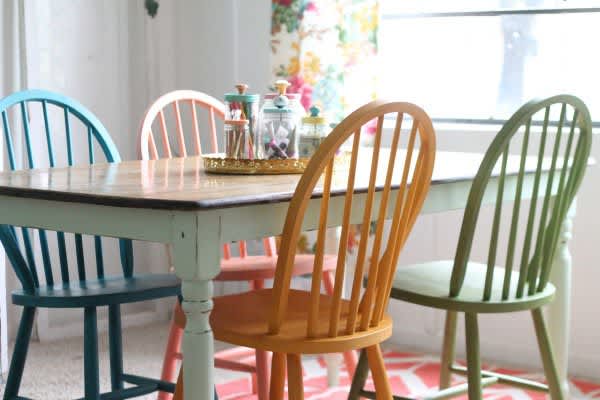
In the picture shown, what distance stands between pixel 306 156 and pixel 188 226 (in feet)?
2.46

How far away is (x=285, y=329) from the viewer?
6.41 ft

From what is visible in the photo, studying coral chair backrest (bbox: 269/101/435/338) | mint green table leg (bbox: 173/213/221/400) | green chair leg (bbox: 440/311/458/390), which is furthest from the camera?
green chair leg (bbox: 440/311/458/390)

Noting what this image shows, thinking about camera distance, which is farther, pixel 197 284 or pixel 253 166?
pixel 253 166

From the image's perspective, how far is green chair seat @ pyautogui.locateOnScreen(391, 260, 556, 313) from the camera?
2.21m

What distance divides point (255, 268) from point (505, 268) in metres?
0.74

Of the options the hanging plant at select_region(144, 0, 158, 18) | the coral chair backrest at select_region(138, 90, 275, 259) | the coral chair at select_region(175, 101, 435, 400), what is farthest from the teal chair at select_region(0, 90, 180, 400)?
the hanging plant at select_region(144, 0, 158, 18)

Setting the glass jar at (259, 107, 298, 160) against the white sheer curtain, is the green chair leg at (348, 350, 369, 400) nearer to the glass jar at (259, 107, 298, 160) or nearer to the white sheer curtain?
the glass jar at (259, 107, 298, 160)

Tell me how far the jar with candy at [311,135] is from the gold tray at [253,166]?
0.33 feet

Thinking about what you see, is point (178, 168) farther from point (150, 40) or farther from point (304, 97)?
point (150, 40)

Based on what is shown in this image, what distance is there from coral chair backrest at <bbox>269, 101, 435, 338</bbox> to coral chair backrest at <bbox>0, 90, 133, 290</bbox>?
2.25ft

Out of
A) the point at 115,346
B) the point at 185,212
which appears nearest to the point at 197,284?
the point at 185,212

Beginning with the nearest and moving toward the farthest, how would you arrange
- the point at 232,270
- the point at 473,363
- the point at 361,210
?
the point at 361,210
the point at 473,363
the point at 232,270

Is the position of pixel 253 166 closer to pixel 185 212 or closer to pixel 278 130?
pixel 278 130

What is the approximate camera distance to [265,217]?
1807mm
